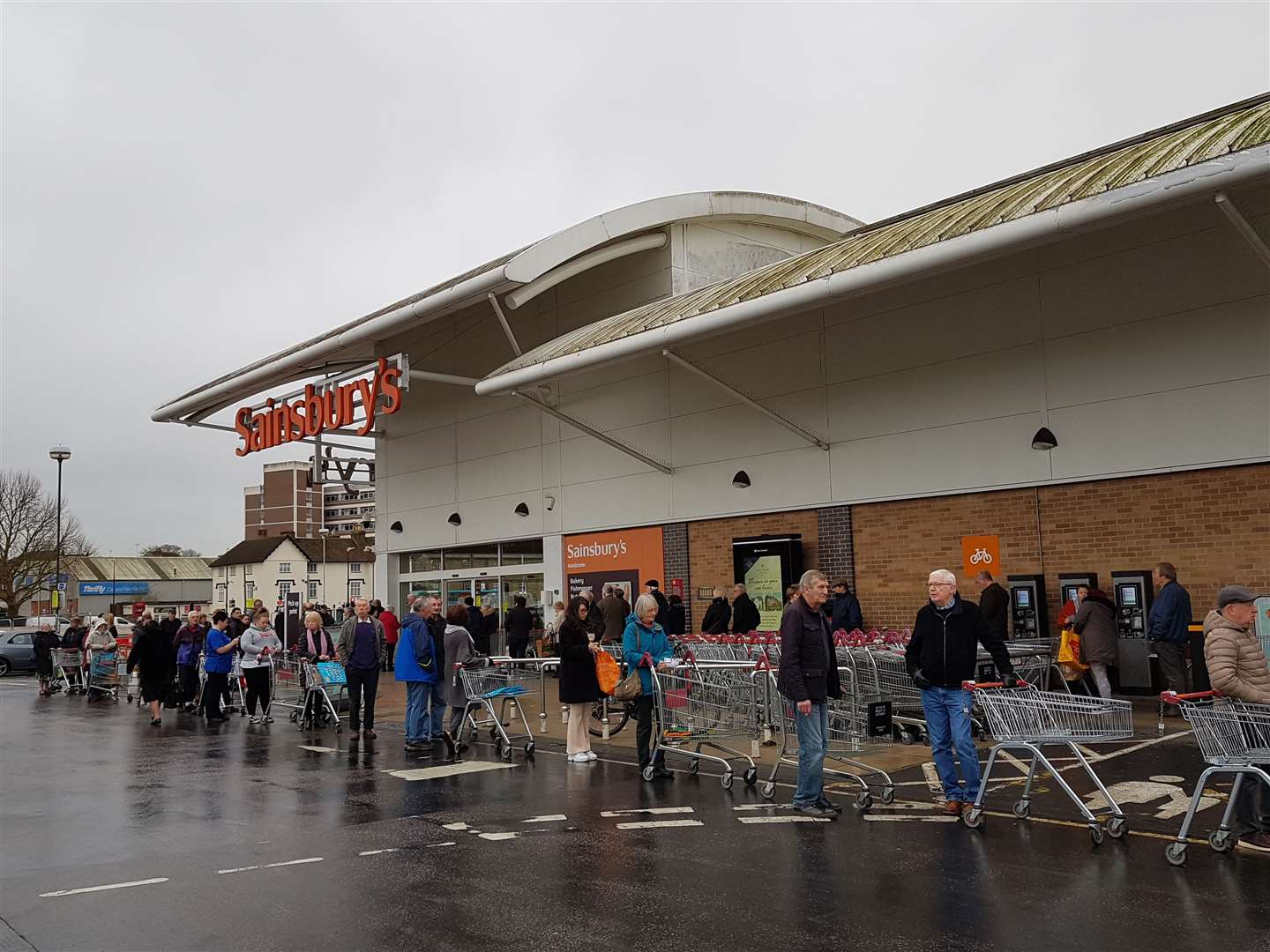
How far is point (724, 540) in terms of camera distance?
68.4ft

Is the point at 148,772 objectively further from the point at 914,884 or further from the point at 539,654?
the point at 539,654

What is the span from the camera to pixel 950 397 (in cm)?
1716

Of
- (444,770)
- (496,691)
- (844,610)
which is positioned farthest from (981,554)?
(444,770)

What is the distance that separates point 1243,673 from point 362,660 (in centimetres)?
1107

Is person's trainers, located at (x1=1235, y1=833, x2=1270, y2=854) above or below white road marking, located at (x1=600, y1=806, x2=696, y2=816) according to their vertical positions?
above

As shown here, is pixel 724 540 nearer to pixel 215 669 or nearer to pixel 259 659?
pixel 259 659

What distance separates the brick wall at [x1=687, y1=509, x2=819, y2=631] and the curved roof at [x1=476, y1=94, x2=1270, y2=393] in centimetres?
429

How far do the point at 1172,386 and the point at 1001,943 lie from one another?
37.1ft

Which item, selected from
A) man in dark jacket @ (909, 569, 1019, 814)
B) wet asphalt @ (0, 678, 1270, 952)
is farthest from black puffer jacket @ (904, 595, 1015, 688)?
wet asphalt @ (0, 678, 1270, 952)

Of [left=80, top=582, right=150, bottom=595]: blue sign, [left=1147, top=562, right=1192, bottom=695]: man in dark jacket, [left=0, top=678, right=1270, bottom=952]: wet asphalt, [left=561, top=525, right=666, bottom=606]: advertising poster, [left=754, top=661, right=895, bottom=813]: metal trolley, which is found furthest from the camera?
[left=80, top=582, right=150, bottom=595]: blue sign

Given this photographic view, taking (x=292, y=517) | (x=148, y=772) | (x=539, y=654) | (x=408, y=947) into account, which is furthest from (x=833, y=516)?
(x=292, y=517)

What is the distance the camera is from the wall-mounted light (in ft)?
51.5

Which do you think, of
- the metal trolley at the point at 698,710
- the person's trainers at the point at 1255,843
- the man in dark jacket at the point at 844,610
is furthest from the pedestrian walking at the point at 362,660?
the person's trainers at the point at 1255,843

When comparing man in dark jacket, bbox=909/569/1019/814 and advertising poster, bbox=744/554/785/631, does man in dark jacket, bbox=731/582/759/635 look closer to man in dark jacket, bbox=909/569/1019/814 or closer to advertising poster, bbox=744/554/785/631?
advertising poster, bbox=744/554/785/631
